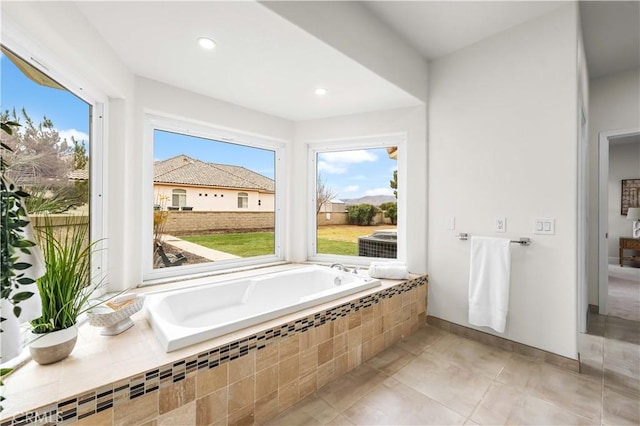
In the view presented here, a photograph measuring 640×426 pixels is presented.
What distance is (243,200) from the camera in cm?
315

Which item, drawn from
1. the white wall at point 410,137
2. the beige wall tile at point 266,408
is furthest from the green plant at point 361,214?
the beige wall tile at point 266,408

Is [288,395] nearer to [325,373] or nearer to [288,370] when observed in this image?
[288,370]

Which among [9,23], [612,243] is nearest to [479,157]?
[9,23]

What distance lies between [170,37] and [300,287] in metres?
2.22

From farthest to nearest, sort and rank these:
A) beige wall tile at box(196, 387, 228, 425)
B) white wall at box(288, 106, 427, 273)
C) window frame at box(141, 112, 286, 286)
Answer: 1. white wall at box(288, 106, 427, 273)
2. window frame at box(141, 112, 286, 286)
3. beige wall tile at box(196, 387, 228, 425)

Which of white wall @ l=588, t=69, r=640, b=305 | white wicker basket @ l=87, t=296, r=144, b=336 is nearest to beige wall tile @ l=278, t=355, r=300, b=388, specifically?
white wicker basket @ l=87, t=296, r=144, b=336

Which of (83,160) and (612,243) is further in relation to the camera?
(612,243)

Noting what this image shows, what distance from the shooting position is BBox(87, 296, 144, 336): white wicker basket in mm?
1468

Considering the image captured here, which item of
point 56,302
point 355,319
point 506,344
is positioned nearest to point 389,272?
point 355,319

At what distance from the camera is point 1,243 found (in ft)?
2.48

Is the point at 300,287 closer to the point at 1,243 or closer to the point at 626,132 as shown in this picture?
the point at 1,243

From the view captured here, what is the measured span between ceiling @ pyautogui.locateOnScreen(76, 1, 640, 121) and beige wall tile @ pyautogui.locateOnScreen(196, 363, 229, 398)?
1.83m

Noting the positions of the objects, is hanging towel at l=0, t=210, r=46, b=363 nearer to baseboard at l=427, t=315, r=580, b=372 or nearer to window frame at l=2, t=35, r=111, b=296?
window frame at l=2, t=35, r=111, b=296

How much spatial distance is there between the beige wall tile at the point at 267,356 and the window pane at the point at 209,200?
4.92ft
